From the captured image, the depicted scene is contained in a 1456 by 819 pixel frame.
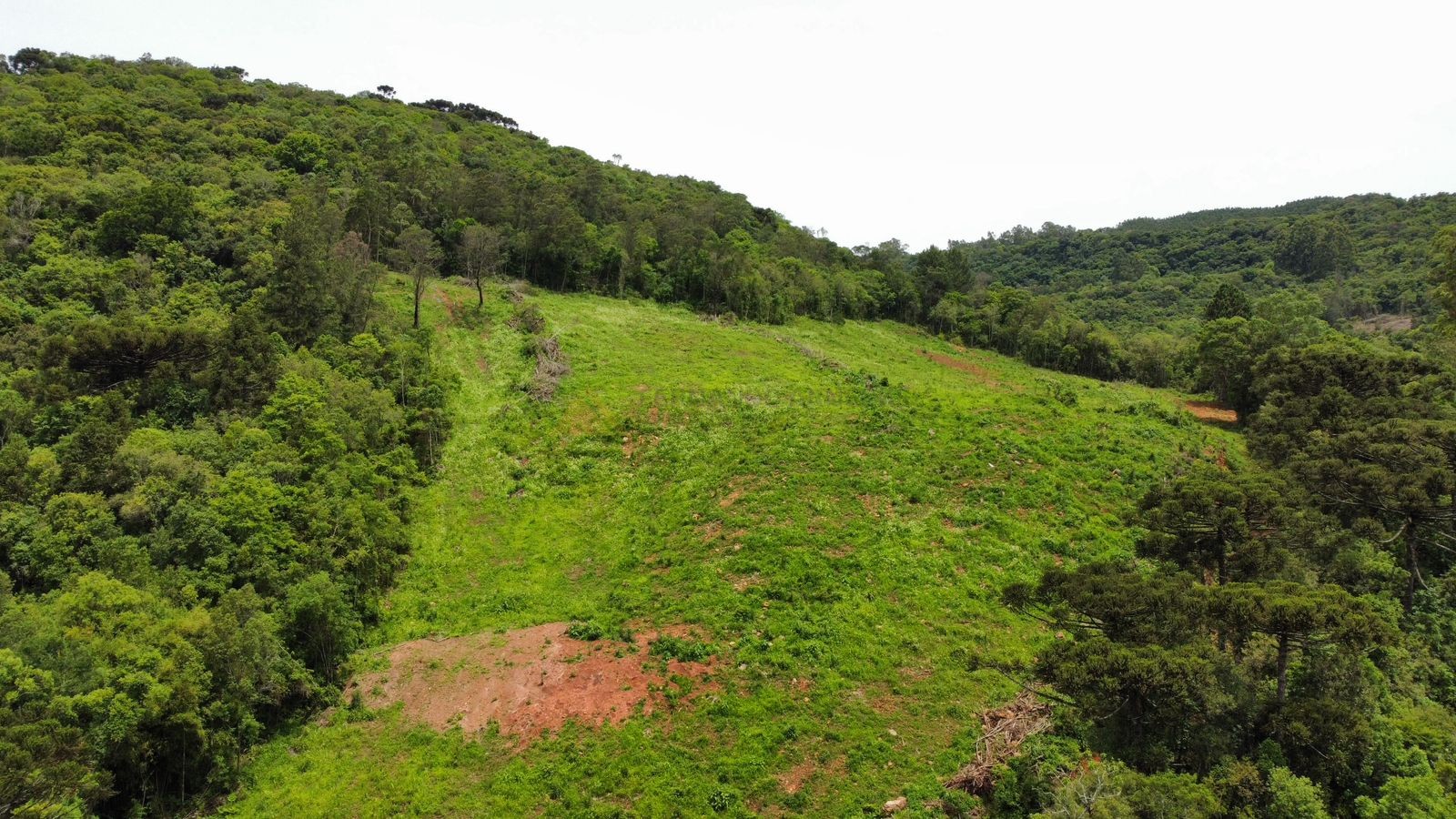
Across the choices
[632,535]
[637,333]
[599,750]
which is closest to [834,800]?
[599,750]

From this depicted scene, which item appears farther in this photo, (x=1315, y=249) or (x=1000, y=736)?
(x=1315, y=249)

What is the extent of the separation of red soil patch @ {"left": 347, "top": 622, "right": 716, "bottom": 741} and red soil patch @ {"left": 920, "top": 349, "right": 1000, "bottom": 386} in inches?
1576

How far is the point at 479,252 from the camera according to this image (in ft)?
164

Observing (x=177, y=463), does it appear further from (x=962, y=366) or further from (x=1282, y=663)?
(x=962, y=366)

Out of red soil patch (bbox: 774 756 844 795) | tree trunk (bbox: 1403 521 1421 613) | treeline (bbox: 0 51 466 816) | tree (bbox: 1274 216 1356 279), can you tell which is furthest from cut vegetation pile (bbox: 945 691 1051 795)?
tree (bbox: 1274 216 1356 279)

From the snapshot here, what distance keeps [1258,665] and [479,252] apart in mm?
50058

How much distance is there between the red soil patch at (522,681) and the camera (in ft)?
58.4

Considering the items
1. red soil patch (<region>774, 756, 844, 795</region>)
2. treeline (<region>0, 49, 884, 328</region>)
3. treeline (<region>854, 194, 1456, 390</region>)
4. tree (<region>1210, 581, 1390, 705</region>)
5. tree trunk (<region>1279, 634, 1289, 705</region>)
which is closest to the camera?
tree (<region>1210, 581, 1390, 705</region>)

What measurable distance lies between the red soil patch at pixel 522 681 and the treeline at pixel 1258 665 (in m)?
9.31

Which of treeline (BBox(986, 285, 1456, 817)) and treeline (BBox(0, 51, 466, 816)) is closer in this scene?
treeline (BBox(986, 285, 1456, 817))

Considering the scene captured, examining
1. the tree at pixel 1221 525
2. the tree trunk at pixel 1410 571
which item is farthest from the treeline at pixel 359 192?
the tree trunk at pixel 1410 571

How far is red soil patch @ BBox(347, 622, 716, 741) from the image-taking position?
17.8 metres

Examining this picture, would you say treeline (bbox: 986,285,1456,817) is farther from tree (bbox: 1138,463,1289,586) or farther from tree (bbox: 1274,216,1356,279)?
tree (bbox: 1274,216,1356,279)

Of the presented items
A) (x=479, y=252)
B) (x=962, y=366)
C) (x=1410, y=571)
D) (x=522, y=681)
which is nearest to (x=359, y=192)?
Answer: (x=479, y=252)
